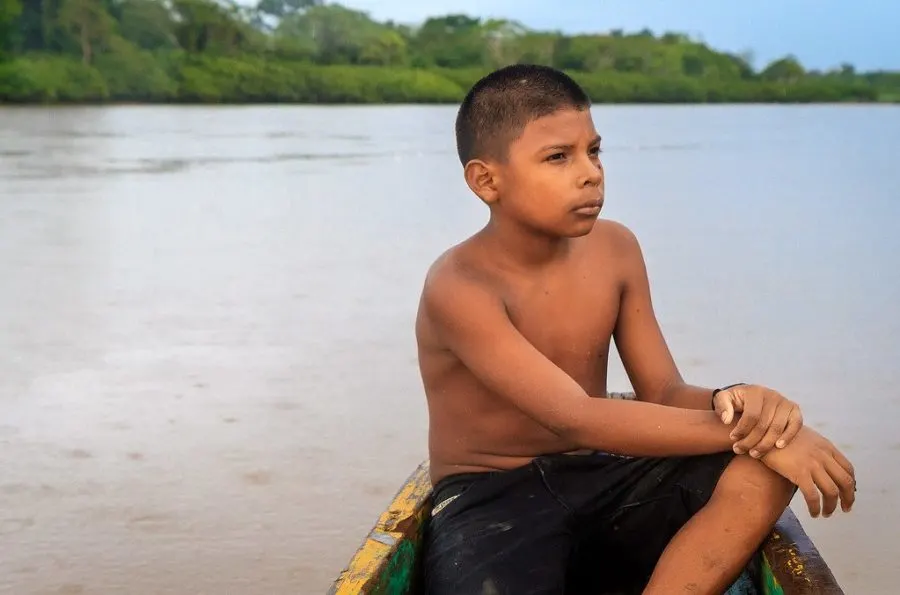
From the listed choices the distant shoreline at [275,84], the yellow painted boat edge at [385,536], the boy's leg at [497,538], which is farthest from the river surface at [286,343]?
the distant shoreline at [275,84]

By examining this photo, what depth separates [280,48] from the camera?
31.7 meters

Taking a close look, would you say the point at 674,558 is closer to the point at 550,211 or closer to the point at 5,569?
the point at 550,211

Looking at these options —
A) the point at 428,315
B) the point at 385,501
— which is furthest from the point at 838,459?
the point at 385,501

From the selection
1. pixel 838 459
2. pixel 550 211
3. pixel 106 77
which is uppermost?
pixel 550 211

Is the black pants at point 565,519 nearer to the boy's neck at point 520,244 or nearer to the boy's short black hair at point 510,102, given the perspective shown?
the boy's neck at point 520,244

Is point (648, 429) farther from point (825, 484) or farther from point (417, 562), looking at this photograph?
point (417, 562)

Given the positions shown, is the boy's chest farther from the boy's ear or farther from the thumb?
the thumb

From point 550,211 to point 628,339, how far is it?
329mm

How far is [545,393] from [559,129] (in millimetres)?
428

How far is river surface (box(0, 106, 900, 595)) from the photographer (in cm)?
315

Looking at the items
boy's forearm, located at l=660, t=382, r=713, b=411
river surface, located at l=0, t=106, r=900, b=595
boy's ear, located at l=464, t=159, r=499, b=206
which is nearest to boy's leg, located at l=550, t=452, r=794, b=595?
boy's forearm, located at l=660, t=382, r=713, b=411

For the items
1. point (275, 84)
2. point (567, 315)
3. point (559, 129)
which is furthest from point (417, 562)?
point (275, 84)

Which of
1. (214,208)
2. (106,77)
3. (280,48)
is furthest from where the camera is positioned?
(280,48)

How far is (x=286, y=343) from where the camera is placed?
4.90 m
